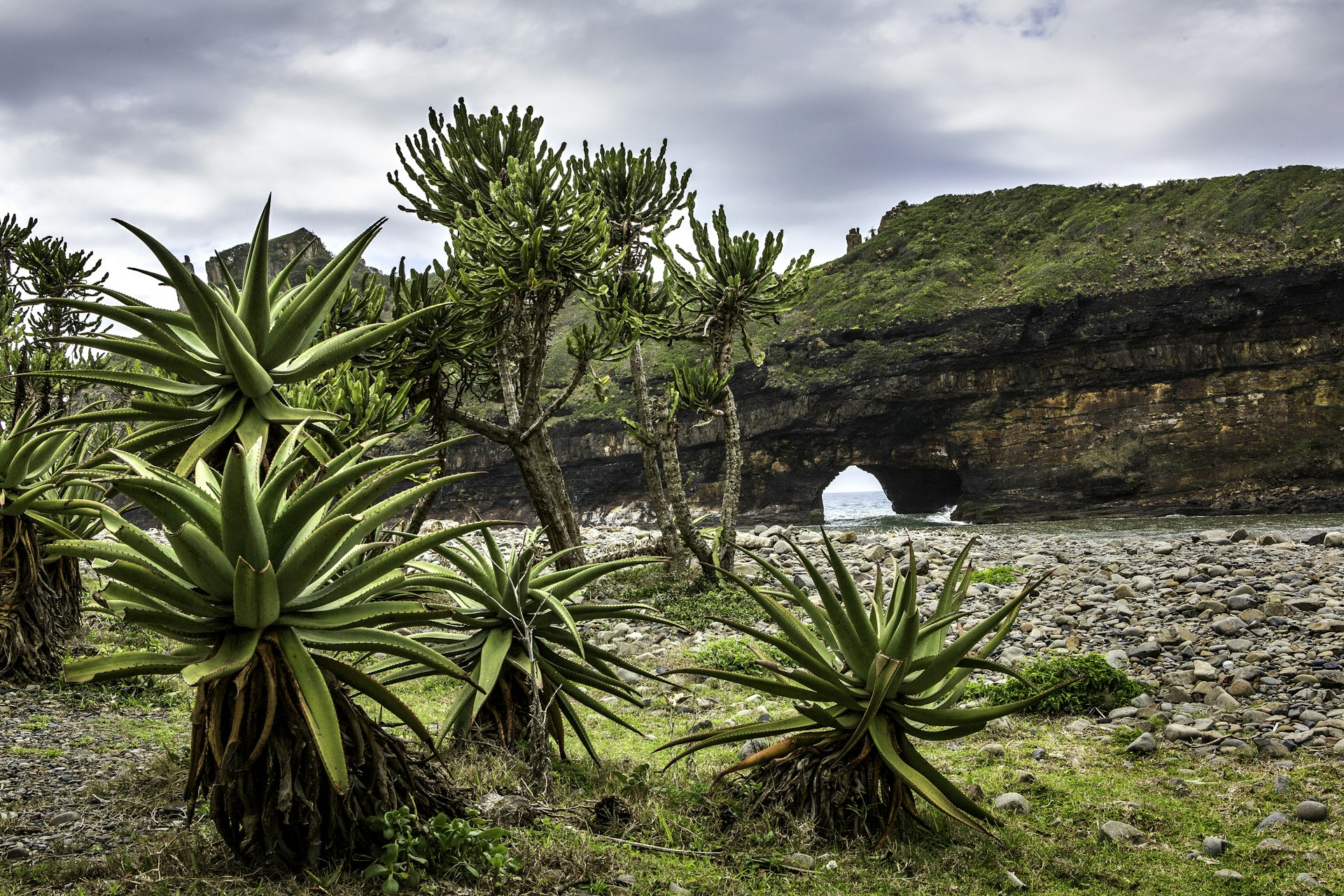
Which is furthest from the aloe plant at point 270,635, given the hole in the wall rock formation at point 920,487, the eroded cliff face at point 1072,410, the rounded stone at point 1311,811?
the hole in the wall rock formation at point 920,487

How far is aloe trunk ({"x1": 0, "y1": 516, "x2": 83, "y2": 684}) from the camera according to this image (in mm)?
5473

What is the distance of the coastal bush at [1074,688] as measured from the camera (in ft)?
19.9

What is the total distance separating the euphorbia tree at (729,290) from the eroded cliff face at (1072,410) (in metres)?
19.3

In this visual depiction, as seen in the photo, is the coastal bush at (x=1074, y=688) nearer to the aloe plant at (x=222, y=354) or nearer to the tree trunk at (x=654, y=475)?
the aloe plant at (x=222, y=354)

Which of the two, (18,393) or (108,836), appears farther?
(18,393)

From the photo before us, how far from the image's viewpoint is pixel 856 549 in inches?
684

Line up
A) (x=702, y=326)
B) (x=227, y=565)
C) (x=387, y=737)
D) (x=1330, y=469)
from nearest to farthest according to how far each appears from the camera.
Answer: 1. (x=227, y=565)
2. (x=387, y=737)
3. (x=702, y=326)
4. (x=1330, y=469)

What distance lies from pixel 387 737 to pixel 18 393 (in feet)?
36.2

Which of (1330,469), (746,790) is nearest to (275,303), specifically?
(746,790)

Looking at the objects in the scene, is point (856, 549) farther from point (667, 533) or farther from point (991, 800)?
point (991, 800)

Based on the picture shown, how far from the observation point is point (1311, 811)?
150 inches

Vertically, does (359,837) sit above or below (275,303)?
below

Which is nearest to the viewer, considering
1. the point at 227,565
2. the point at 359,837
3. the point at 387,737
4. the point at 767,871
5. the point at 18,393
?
the point at 227,565

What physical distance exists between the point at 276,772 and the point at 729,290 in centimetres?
1032
